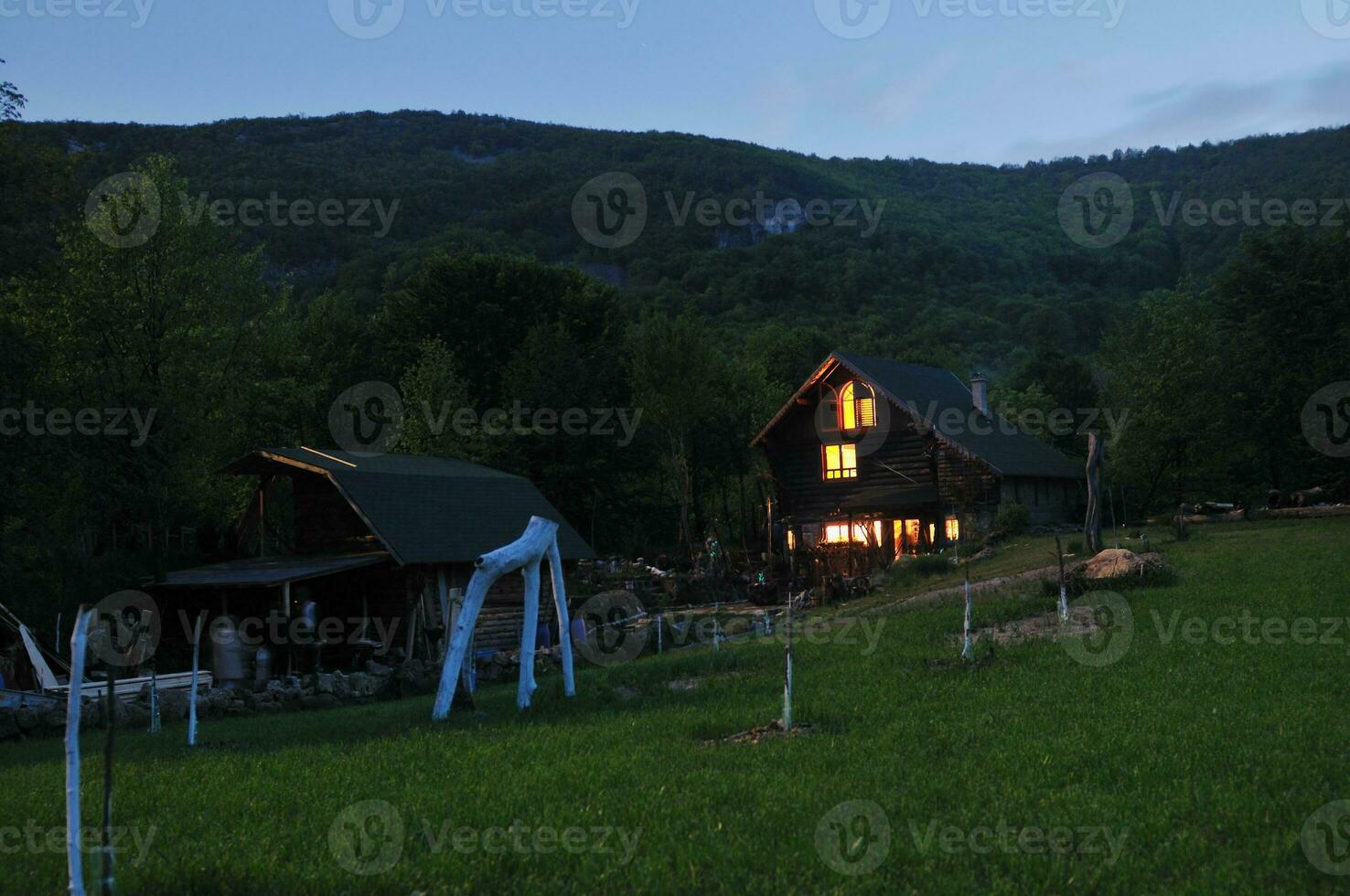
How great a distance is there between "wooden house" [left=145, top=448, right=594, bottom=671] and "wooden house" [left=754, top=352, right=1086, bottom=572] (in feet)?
53.5

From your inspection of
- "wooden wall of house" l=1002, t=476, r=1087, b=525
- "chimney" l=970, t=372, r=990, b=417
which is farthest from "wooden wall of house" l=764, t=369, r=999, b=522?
"chimney" l=970, t=372, r=990, b=417

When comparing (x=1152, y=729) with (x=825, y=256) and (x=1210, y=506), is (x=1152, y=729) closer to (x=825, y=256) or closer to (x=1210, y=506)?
(x=1210, y=506)

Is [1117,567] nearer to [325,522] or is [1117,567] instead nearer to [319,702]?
[319,702]

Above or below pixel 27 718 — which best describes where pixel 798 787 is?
Result: above

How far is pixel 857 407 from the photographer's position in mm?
50094

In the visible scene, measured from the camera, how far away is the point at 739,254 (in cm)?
12962

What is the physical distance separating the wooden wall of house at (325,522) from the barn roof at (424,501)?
681 millimetres

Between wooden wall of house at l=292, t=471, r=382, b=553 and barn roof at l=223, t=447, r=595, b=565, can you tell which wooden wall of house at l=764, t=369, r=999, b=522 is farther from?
wooden wall of house at l=292, t=471, r=382, b=553

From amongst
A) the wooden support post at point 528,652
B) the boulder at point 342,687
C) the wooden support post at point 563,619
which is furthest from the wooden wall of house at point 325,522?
the wooden support post at point 528,652

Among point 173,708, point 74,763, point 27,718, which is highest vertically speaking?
point 74,763

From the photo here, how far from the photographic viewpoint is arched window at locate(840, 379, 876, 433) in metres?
49.7

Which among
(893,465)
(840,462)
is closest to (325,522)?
(840,462)

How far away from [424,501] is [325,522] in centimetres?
307

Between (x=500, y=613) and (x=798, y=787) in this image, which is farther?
(x=500, y=613)
